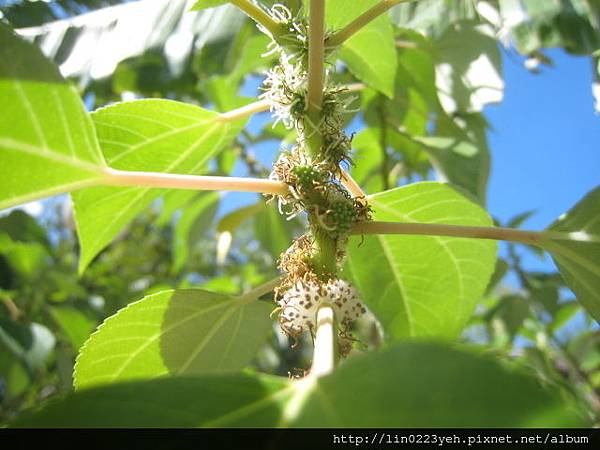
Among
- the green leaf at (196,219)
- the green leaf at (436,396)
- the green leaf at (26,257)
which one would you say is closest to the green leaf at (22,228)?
the green leaf at (26,257)

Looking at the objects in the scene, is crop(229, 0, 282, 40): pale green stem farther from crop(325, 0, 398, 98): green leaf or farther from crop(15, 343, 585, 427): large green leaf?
crop(15, 343, 585, 427): large green leaf

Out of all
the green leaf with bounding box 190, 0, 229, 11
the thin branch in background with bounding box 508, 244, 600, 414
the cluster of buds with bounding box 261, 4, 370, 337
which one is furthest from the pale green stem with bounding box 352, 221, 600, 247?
the thin branch in background with bounding box 508, 244, 600, 414

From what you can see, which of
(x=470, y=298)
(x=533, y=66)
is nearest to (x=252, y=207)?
(x=470, y=298)

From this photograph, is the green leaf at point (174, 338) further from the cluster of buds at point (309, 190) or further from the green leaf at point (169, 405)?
the green leaf at point (169, 405)

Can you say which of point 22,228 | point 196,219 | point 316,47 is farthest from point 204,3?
point 196,219

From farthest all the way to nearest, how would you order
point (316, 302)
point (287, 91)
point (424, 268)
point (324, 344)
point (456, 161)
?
1. point (456, 161)
2. point (424, 268)
3. point (287, 91)
4. point (316, 302)
5. point (324, 344)

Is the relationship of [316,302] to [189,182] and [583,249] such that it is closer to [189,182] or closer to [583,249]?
[189,182]
